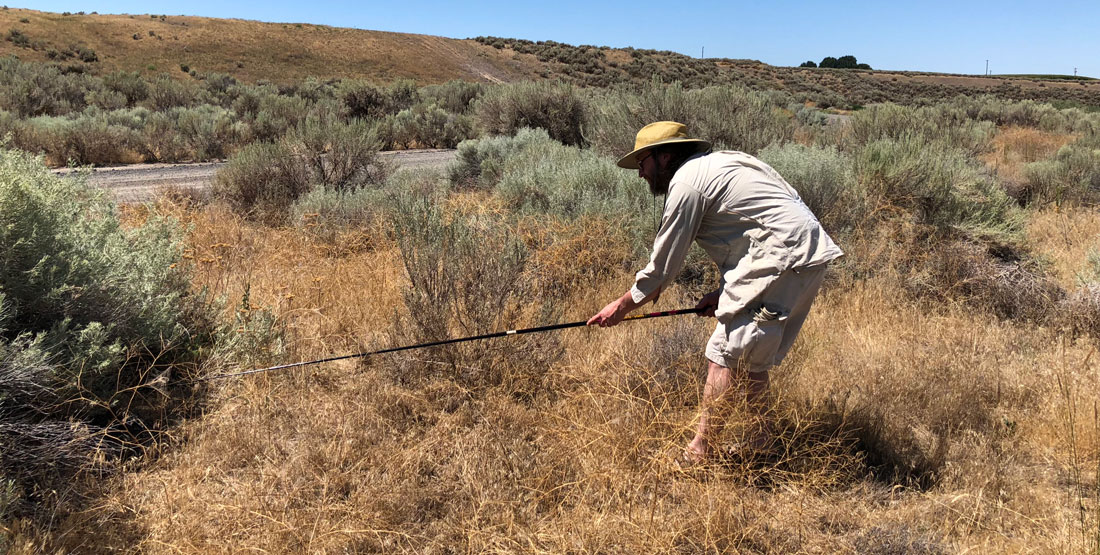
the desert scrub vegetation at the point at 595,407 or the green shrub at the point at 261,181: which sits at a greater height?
the green shrub at the point at 261,181

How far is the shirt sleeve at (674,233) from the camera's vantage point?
8.13ft

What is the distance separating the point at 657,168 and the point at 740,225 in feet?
1.44

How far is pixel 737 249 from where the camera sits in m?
2.61

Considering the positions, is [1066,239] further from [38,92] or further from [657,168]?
[38,92]

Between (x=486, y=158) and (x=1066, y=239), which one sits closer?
(x=1066, y=239)

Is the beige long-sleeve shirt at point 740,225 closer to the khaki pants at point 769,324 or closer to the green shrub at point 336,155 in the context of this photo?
the khaki pants at point 769,324

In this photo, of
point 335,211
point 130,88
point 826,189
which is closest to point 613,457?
point 826,189

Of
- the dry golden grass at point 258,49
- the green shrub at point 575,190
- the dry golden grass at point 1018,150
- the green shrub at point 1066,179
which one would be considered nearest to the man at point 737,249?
the green shrub at point 575,190

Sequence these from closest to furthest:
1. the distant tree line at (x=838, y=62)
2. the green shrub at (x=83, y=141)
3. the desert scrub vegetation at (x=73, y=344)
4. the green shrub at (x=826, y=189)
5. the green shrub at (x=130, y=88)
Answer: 1. the desert scrub vegetation at (x=73, y=344)
2. the green shrub at (x=826, y=189)
3. the green shrub at (x=83, y=141)
4. the green shrub at (x=130, y=88)
5. the distant tree line at (x=838, y=62)

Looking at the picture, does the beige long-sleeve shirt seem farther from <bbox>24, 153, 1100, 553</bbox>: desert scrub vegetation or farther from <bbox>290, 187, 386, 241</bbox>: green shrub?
<bbox>290, 187, 386, 241</bbox>: green shrub

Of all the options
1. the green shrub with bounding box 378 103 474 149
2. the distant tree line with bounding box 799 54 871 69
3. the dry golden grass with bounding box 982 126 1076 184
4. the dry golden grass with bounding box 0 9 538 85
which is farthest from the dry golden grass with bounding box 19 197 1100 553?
the distant tree line with bounding box 799 54 871 69

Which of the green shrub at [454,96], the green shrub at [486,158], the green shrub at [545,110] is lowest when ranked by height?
the green shrub at [486,158]

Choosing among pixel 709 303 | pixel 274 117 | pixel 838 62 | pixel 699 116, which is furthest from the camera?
pixel 838 62

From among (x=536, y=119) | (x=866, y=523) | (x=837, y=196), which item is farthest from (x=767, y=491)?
(x=536, y=119)
